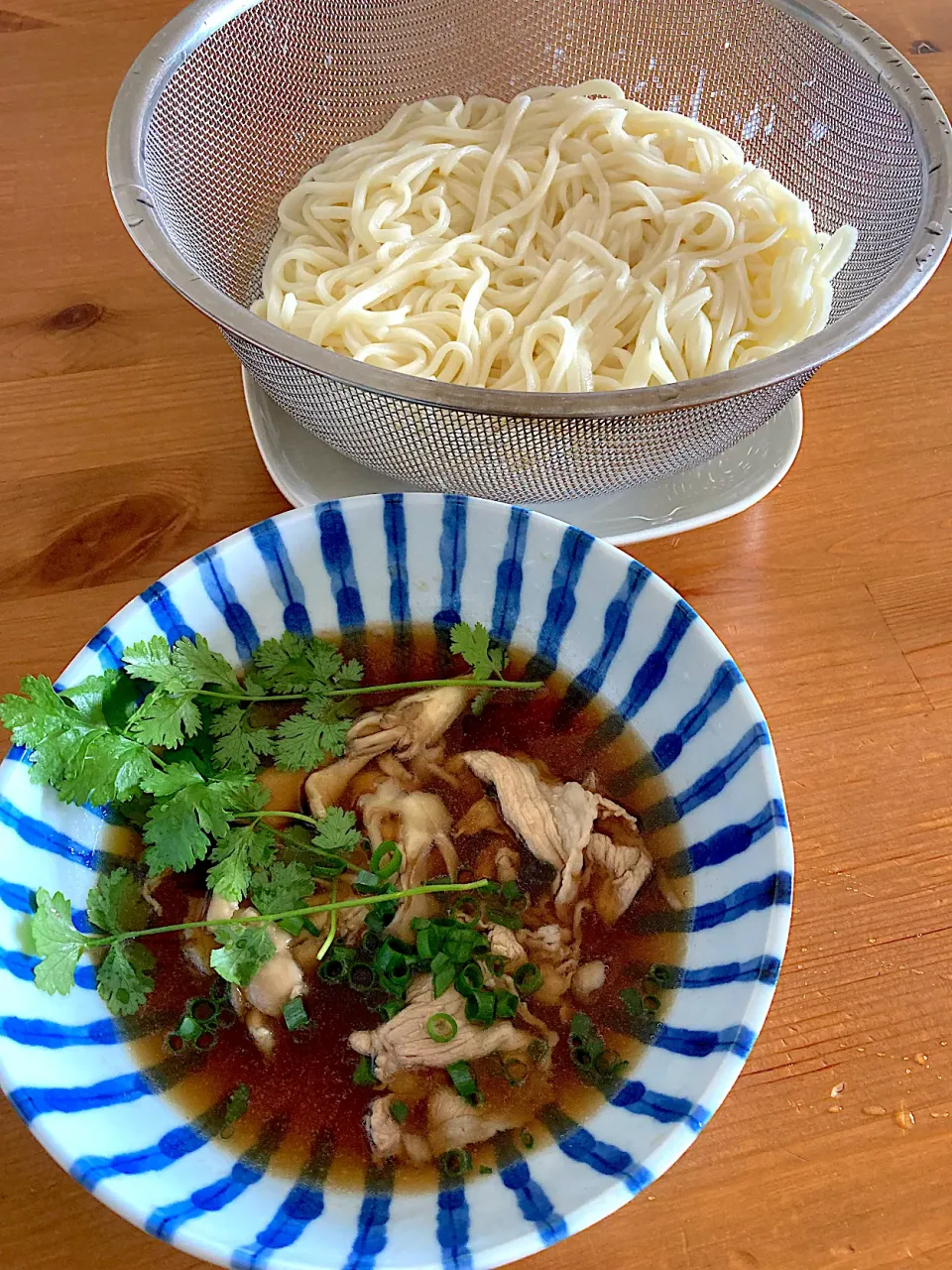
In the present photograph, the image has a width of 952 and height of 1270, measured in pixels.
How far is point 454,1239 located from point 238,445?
1.19 meters

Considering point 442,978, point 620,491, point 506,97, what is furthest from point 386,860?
point 506,97

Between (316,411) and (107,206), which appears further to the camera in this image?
(107,206)

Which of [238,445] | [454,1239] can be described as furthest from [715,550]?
[454,1239]

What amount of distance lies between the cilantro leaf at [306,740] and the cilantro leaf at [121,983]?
29cm

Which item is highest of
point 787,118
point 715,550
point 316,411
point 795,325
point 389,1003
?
point 787,118

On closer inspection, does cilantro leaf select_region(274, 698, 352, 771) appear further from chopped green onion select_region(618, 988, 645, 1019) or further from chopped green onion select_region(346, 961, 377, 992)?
chopped green onion select_region(618, 988, 645, 1019)

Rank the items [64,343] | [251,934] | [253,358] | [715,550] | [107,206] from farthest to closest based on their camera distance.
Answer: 1. [107,206]
2. [64,343]
3. [715,550]
4. [253,358]
5. [251,934]

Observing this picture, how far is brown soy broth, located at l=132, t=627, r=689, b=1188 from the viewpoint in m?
1.03

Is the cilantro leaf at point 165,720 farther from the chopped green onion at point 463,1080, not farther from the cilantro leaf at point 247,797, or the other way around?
the chopped green onion at point 463,1080

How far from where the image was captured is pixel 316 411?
1.32m

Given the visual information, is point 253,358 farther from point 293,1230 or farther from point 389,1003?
point 293,1230

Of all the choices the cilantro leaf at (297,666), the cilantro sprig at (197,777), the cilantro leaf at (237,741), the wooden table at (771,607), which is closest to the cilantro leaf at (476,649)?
the cilantro sprig at (197,777)

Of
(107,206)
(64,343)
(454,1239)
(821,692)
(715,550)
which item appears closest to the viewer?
(454,1239)

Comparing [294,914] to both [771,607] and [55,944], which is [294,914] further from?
[771,607]
